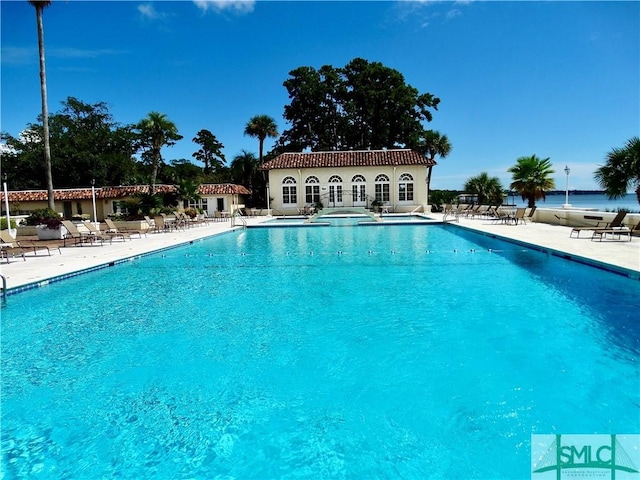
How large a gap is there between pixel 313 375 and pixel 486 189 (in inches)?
1083

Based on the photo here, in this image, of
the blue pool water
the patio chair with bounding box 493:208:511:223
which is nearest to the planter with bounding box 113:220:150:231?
the blue pool water

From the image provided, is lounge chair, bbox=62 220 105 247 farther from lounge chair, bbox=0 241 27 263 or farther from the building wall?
the building wall

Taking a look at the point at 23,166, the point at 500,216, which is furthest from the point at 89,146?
the point at 500,216

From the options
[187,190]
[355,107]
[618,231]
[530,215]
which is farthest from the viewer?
[355,107]

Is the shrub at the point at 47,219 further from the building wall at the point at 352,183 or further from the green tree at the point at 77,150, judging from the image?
the building wall at the point at 352,183

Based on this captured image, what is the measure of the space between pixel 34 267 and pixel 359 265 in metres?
8.37

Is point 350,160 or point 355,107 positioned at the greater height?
point 355,107

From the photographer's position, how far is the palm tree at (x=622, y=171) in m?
12.9

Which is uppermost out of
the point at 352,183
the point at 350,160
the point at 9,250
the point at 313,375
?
the point at 350,160

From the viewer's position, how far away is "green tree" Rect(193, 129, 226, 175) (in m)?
55.8

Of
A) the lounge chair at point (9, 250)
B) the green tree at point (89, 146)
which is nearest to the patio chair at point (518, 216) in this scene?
the lounge chair at point (9, 250)

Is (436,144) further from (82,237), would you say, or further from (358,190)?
(82,237)

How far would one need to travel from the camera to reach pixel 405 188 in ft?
102

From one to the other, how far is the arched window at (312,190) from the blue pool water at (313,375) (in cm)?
2267
